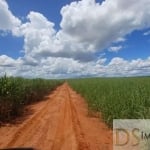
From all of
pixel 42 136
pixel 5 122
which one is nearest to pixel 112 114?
pixel 42 136

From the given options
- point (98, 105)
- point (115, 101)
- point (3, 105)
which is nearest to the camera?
point (115, 101)

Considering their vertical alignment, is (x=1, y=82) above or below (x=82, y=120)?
above

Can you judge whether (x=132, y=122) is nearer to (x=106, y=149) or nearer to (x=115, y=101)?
(x=106, y=149)

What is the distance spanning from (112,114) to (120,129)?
60.3 inches

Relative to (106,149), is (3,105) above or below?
above

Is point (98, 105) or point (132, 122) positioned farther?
point (98, 105)

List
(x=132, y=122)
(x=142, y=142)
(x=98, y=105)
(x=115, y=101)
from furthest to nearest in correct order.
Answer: (x=98, y=105) → (x=115, y=101) → (x=132, y=122) → (x=142, y=142)

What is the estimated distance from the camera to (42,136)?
33.4ft

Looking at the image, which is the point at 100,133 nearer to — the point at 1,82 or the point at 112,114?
the point at 112,114

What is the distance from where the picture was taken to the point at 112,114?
11.8 metres

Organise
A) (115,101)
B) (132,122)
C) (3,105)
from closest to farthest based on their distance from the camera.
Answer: (132,122), (115,101), (3,105)

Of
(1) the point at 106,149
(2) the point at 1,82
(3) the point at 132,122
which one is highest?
(2) the point at 1,82

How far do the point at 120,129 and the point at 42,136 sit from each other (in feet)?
9.21

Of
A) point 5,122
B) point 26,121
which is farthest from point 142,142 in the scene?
point 5,122
